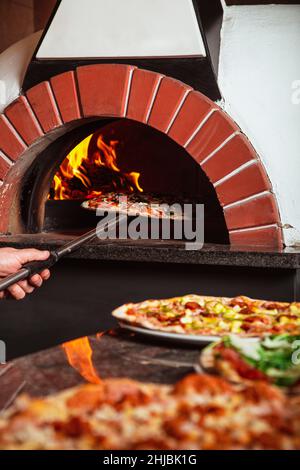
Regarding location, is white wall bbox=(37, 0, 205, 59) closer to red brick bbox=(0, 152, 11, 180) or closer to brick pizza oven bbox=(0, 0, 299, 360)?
brick pizza oven bbox=(0, 0, 299, 360)

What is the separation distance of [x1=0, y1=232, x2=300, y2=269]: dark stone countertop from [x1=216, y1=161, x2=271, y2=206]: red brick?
0.21 meters

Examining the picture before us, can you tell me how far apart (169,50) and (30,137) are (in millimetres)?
748

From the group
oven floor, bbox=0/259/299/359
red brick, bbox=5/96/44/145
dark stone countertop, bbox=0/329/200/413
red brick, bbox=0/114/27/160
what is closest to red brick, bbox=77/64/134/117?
red brick, bbox=5/96/44/145

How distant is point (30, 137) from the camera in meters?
2.93

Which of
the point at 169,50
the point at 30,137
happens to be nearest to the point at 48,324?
the point at 30,137

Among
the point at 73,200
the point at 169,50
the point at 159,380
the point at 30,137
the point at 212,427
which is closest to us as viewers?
the point at 212,427

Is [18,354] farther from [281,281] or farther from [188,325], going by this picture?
[188,325]

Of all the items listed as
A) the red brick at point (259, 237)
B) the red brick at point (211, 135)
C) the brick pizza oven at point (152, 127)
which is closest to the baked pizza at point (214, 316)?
the brick pizza oven at point (152, 127)

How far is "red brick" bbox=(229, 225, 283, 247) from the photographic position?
260cm

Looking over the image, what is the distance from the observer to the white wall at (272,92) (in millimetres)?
2648

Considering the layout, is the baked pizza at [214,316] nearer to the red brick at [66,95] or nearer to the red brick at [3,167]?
the red brick at [66,95]

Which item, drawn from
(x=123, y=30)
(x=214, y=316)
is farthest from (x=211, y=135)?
(x=214, y=316)

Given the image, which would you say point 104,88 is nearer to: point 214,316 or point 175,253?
point 175,253

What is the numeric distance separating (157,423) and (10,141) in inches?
94.2
